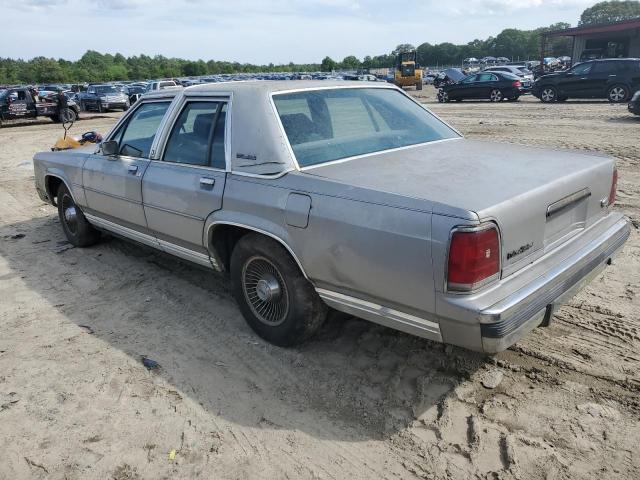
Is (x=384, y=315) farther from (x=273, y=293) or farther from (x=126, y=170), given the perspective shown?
(x=126, y=170)

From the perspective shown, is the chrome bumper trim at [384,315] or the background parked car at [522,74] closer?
the chrome bumper trim at [384,315]

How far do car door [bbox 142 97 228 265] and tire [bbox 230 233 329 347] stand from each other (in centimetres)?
39

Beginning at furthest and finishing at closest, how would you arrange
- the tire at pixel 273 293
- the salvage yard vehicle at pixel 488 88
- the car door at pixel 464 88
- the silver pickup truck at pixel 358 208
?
the car door at pixel 464 88 → the salvage yard vehicle at pixel 488 88 → the tire at pixel 273 293 → the silver pickup truck at pixel 358 208

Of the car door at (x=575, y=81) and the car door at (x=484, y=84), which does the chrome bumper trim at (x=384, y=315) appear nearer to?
the car door at (x=575, y=81)

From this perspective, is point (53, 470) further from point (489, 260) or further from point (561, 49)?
point (561, 49)

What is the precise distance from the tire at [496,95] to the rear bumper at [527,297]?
21.1 m

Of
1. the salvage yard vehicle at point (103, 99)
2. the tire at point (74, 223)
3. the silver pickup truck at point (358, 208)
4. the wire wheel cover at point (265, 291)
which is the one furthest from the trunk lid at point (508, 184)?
the salvage yard vehicle at point (103, 99)

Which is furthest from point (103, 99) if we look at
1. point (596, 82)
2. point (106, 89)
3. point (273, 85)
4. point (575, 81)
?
point (273, 85)

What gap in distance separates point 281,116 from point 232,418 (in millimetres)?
1898

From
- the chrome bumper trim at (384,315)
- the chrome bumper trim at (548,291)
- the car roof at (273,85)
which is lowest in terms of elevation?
the chrome bumper trim at (384,315)

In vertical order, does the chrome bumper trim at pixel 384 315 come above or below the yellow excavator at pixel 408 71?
below

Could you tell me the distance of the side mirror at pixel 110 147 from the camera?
4.55 m

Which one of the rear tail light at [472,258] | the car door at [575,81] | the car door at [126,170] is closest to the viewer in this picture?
the rear tail light at [472,258]

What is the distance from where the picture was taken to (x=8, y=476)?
2566 millimetres
